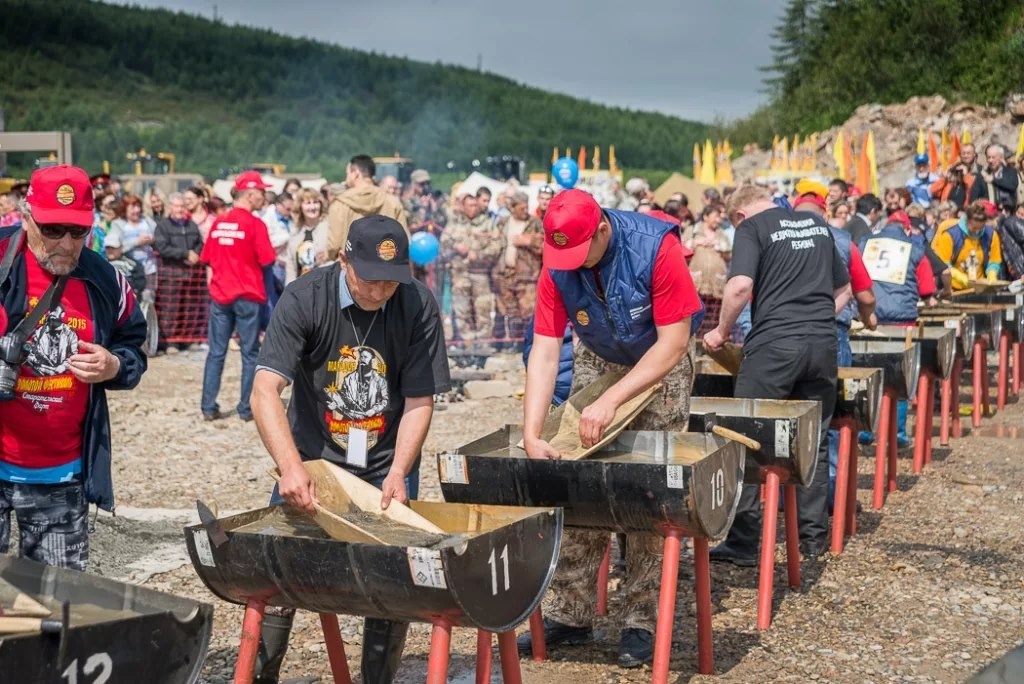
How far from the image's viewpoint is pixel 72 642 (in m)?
3.63

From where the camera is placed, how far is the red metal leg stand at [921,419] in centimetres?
1074

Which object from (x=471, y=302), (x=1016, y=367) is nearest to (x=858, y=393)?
(x=1016, y=367)

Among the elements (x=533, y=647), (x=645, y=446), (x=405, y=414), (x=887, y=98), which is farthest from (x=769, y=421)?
(x=887, y=98)

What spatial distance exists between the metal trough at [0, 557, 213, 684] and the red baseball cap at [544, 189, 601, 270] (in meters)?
2.13

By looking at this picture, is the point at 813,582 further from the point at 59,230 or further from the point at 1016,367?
the point at 1016,367

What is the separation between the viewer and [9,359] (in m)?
4.80

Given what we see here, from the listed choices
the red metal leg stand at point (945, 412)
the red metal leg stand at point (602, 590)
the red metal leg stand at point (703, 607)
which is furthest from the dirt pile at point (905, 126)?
the red metal leg stand at point (703, 607)

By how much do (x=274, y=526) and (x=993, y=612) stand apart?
13.4ft

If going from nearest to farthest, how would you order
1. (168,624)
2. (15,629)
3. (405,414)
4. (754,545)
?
(15,629)
(168,624)
(405,414)
(754,545)

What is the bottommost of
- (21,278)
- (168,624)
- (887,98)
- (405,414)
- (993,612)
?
(993,612)

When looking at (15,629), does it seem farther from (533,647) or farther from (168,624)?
(533,647)

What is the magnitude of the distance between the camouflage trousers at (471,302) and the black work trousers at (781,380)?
883 cm

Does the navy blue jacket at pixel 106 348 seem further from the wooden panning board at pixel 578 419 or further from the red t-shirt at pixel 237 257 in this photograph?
Result: the red t-shirt at pixel 237 257

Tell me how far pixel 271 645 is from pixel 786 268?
3786 mm
